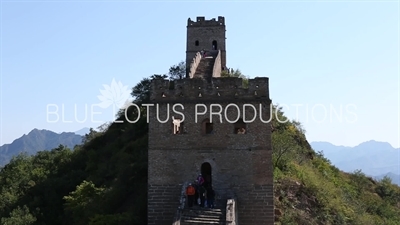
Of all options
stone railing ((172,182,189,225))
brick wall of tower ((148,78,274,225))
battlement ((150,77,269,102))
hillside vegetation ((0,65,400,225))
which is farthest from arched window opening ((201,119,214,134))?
hillside vegetation ((0,65,400,225))

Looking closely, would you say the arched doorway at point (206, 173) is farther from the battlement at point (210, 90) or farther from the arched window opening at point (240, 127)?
the battlement at point (210, 90)

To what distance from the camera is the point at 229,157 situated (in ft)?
49.4

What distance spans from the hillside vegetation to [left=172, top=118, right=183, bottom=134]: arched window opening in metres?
3.33

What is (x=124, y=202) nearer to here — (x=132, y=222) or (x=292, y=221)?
(x=132, y=222)

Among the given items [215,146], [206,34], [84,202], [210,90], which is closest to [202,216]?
[215,146]

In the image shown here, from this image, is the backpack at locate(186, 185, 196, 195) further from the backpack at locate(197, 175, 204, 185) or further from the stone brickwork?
the stone brickwork

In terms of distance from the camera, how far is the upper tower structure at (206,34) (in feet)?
114

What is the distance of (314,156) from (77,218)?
17.4 m

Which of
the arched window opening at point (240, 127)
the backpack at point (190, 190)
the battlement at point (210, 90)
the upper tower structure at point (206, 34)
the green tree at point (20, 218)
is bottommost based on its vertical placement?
the green tree at point (20, 218)

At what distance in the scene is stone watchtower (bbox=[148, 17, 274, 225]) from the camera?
14.9m

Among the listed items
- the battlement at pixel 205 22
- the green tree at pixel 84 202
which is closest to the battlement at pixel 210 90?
the green tree at pixel 84 202

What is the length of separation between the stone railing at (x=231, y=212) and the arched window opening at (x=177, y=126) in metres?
3.30

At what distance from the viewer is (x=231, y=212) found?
1345cm

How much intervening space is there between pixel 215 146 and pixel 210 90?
6.64 ft
